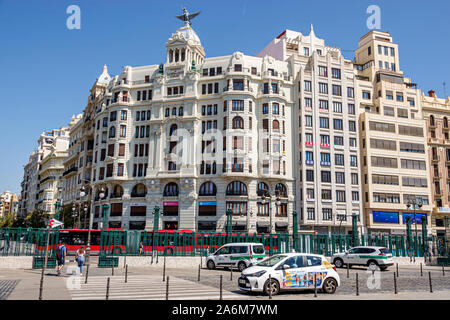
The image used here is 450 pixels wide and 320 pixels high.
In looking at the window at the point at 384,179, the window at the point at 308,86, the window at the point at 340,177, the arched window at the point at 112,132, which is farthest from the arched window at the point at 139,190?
the window at the point at 384,179

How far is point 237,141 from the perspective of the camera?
177ft

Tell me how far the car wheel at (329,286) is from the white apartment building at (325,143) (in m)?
40.9

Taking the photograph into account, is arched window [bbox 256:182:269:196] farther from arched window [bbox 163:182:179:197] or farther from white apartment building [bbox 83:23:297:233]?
arched window [bbox 163:182:179:197]

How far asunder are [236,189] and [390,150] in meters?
26.7

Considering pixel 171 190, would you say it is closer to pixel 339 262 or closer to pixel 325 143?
pixel 325 143

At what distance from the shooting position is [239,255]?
82.6 feet

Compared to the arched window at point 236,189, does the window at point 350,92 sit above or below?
above

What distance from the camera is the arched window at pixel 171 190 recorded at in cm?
5494

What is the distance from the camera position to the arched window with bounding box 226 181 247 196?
5281cm

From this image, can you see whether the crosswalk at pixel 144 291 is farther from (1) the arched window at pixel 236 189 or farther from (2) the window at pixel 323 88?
(2) the window at pixel 323 88

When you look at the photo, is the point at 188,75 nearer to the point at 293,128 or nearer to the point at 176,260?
the point at 293,128

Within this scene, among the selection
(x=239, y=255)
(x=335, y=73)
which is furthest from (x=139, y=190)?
(x=335, y=73)
